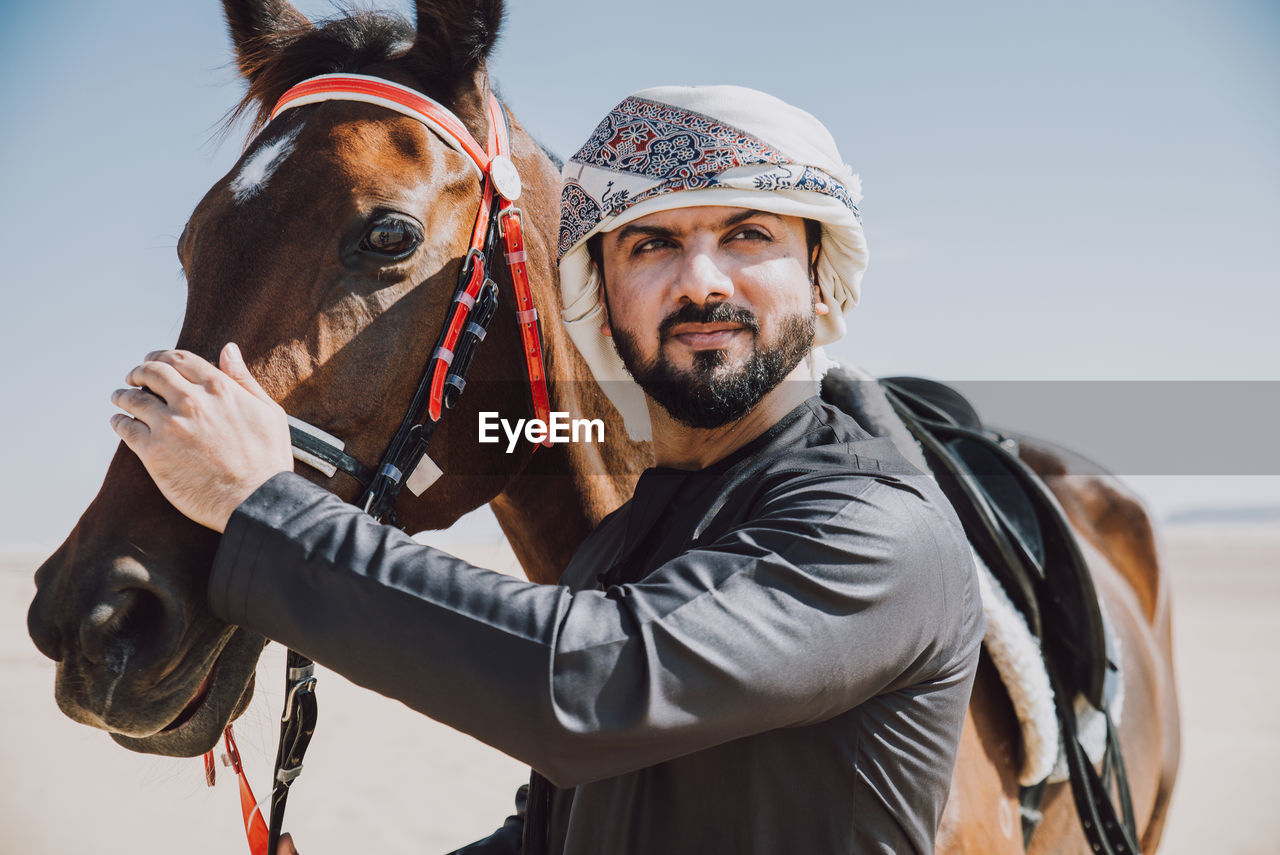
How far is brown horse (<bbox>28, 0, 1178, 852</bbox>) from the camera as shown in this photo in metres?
1.43

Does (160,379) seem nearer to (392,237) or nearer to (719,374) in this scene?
(392,237)

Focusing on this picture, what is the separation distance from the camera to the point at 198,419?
4.17ft

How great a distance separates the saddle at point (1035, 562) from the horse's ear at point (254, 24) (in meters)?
1.89

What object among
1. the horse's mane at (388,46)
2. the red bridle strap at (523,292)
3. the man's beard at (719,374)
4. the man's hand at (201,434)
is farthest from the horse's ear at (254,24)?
the man's beard at (719,374)

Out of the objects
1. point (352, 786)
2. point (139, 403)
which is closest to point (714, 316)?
point (139, 403)

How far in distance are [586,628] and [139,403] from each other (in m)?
0.79

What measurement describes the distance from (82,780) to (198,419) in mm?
10106

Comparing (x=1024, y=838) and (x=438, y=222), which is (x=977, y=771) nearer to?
(x=1024, y=838)

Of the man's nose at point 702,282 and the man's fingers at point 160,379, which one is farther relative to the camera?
the man's nose at point 702,282

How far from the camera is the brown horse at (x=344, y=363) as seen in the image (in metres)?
1.43

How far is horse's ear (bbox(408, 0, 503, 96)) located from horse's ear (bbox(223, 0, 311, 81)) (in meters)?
0.43

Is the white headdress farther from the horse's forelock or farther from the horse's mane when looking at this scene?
the horse's forelock

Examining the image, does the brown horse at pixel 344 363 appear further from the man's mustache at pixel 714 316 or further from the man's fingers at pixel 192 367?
the man's mustache at pixel 714 316
